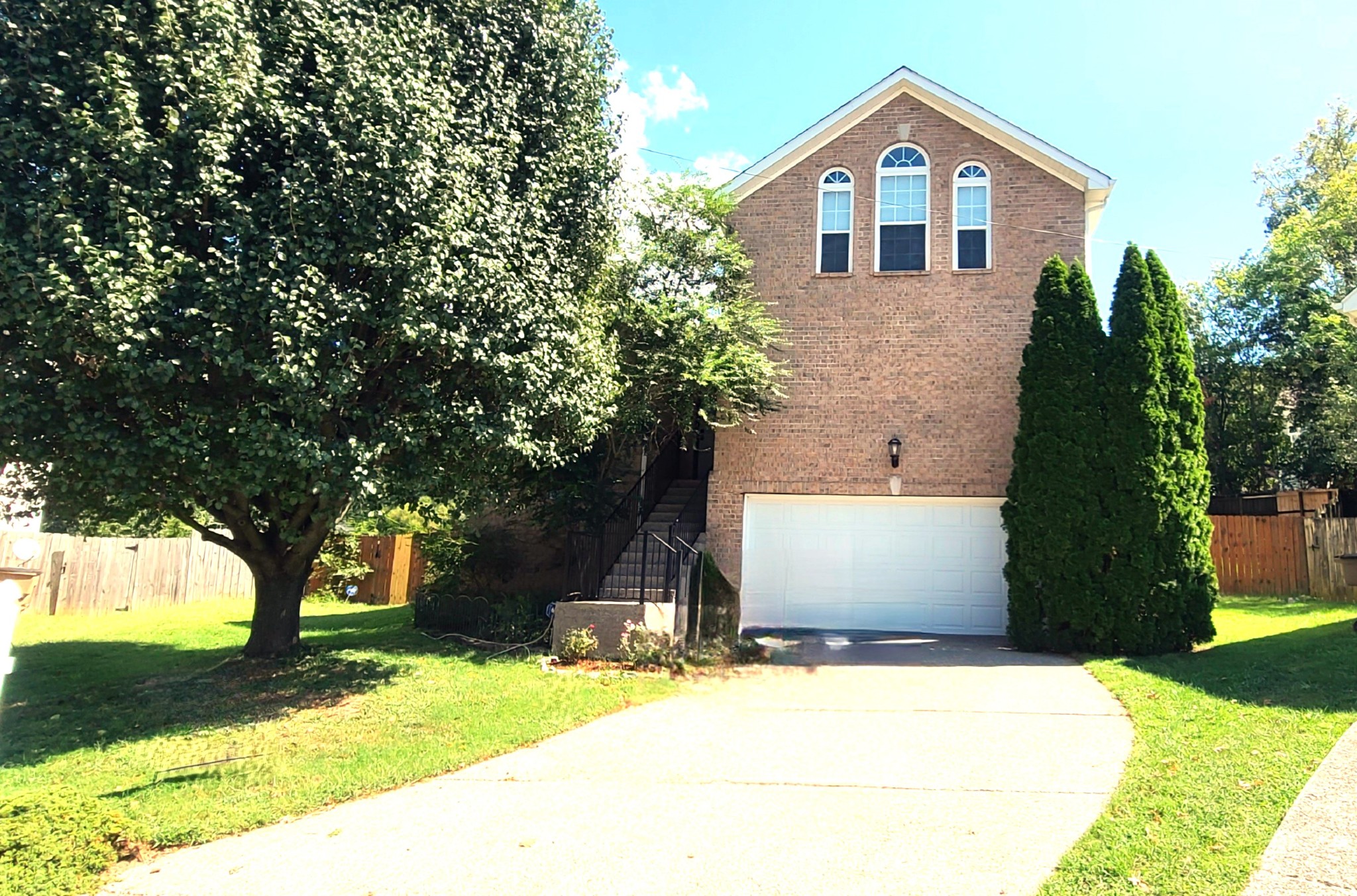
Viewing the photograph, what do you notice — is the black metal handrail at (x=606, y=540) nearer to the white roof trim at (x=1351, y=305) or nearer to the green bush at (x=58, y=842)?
the green bush at (x=58, y=842)

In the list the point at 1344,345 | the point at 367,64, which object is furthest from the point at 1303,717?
the point at 1344,345

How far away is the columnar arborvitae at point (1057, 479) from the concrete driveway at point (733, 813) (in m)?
2.64

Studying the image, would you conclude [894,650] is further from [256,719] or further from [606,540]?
[256,719]

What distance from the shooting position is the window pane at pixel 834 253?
43.1ft

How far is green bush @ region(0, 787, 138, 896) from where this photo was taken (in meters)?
4.14

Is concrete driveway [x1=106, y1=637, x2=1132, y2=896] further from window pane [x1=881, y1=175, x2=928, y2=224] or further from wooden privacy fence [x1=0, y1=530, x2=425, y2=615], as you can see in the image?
wooden privacy fence [x1=0, y1=530, x2=425, y2=615]

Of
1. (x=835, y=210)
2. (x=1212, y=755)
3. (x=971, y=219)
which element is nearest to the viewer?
(x=1212, y=755)

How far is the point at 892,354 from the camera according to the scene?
1268 centimetres

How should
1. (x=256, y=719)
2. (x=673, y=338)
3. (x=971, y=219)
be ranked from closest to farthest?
(x=256, y=719), (x=673, y=338), (x=971, y=219)

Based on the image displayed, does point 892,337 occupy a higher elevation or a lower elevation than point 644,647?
higher

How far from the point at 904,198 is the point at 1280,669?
26.9ft

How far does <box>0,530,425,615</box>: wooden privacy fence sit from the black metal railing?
6.15 m

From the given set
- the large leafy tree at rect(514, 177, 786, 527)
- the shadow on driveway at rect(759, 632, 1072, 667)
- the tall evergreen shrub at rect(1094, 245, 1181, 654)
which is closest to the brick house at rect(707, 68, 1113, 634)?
the shadow on driveway at rect(759, 632, 1072, 667)

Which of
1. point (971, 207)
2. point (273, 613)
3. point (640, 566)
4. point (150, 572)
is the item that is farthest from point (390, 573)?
point (971, 207)
